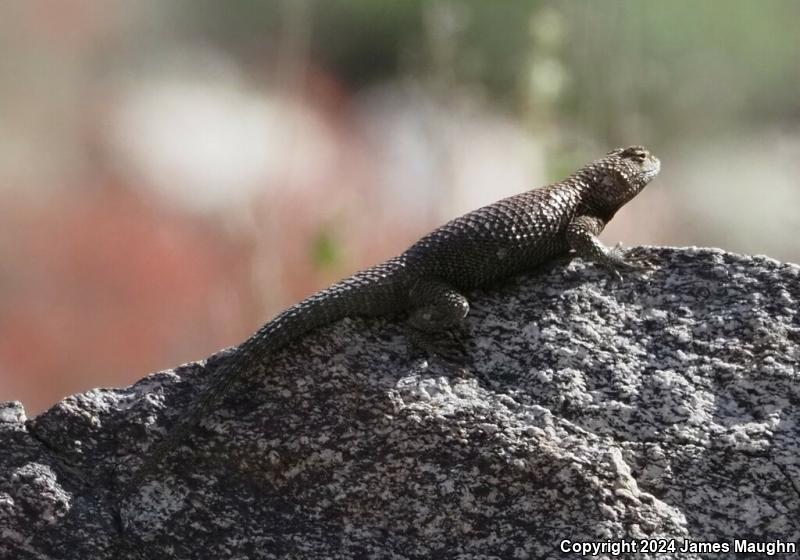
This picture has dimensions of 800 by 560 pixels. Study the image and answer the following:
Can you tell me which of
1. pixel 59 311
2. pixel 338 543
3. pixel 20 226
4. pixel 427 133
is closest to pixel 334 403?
pixel 338 543

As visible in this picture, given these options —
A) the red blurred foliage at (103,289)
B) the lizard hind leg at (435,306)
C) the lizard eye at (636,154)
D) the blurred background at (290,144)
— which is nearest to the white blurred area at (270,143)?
the blurred background at (290,144)

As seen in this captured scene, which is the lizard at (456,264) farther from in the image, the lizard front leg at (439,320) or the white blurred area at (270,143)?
the white blurred area at (270,143)

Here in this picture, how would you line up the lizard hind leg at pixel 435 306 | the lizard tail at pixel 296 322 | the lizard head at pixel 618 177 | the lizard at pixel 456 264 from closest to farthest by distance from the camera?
the lizard tail at pixel 296 322, the lizard at pixel 456 264, the lizard hind leg at pixel 435 306, the lizard head at pixel 618 177

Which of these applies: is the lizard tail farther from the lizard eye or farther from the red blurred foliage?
the red blurred foliage

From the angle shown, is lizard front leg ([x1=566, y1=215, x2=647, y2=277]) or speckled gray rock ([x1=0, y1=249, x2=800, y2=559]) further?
lizard front leg ([x1=566, y1=215, x2=647, y2=277])

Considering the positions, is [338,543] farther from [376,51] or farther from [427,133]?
[376,51]

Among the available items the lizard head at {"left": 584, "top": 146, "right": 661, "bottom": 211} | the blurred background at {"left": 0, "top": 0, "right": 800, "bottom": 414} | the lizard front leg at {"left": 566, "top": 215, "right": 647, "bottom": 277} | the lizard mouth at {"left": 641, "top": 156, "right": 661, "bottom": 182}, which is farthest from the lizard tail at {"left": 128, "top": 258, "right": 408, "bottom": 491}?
the blurred background at {"left": 0, "top": 0, "right": 800, "bottom": 414}
